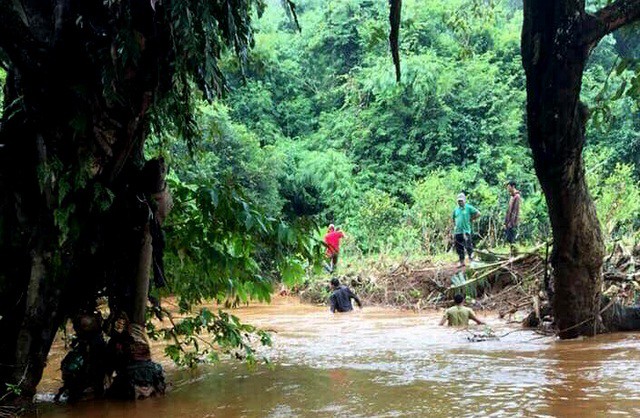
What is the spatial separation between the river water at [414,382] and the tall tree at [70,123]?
0.92 metres

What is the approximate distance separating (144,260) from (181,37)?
183cm

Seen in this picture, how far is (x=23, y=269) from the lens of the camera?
16.3ft

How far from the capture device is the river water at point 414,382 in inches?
190

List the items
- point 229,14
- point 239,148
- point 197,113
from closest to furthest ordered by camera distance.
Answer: point 229,14, point 197,113, point 239,148

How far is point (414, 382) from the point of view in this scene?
584cm

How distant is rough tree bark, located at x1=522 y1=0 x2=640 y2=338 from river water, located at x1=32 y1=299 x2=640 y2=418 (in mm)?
895

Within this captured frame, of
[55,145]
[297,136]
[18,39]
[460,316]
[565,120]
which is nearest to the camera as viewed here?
[18,39]

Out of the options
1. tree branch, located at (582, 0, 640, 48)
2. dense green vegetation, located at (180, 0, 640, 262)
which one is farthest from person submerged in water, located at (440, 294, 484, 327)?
dense green vegetation, located at (180, 0, 640, 262)

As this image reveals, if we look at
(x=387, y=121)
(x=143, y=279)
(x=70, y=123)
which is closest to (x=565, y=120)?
(x=143, y=279)

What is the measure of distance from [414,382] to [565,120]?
3.27 metres

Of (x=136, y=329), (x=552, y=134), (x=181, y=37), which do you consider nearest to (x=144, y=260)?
(x=136, y=329)

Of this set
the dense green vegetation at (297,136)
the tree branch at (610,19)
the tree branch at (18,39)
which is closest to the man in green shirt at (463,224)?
the dense green vegetation at (297,136)

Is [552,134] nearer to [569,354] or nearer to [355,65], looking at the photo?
[569,354]

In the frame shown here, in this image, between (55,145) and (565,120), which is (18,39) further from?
(565,120)
